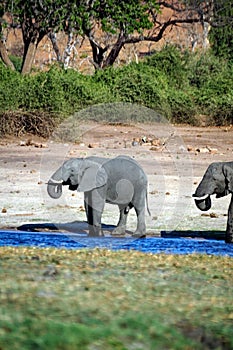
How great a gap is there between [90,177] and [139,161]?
8.50 meters

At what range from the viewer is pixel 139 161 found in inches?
809

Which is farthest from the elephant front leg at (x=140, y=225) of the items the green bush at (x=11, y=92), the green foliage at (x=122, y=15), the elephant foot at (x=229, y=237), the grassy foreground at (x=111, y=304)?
the green foliage at (x=122, y=15)

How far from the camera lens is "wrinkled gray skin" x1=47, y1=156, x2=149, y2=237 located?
1209 cm

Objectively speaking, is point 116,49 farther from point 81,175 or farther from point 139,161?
point 81,175

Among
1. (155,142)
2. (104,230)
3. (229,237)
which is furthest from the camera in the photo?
(155,142)

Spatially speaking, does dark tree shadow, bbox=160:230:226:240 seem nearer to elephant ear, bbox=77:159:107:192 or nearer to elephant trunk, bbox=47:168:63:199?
elephant ear, bbox=77:159:107:192

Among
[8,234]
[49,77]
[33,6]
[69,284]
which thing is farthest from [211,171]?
[33,6]

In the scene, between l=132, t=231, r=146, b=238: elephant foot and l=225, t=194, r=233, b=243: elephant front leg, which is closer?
Result: l=225, t=194, r=233, b=243: elephant front leg

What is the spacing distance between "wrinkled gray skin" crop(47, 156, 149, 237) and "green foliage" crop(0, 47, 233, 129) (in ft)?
41.3

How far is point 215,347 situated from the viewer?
16.1 feet

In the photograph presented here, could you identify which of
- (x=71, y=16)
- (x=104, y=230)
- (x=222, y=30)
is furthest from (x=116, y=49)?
(x=104, y=230)

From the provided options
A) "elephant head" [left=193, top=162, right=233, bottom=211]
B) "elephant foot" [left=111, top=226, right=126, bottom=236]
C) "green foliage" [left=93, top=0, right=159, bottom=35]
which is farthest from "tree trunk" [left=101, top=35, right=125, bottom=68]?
"elephant head" [left=193, top=162, right=233, bottom=211]

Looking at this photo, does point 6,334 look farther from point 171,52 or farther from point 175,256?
point 171,52

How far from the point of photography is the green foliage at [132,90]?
84.8 ft
